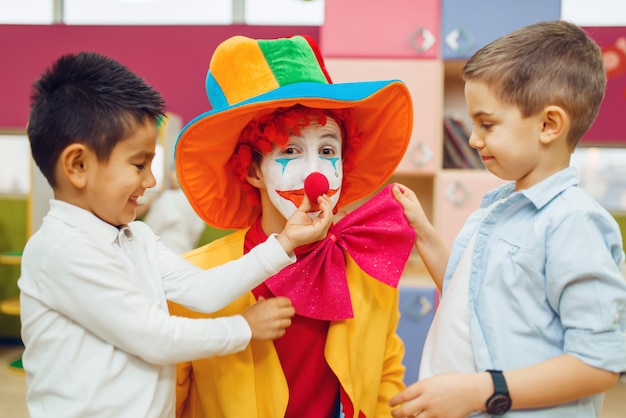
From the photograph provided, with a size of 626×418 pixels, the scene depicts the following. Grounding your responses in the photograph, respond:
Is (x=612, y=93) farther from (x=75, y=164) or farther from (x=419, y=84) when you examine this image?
(x=75, y=164)

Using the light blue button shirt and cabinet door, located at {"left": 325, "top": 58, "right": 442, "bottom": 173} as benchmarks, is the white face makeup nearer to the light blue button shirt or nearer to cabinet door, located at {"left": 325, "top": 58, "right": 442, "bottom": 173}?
the light blue button shirt

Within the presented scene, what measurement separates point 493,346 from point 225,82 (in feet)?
2.29

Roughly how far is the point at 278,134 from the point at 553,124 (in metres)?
0.50

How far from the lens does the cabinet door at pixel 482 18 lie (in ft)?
7.76

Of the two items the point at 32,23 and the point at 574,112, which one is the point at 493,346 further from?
the point at 32,23

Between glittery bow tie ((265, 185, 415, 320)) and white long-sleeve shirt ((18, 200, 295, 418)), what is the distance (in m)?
0.19

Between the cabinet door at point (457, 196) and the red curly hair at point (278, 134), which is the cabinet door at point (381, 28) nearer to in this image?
the cabinet door at point (457, 196)

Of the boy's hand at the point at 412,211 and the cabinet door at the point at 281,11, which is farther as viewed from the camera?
the cabinet door at the point at 281,11

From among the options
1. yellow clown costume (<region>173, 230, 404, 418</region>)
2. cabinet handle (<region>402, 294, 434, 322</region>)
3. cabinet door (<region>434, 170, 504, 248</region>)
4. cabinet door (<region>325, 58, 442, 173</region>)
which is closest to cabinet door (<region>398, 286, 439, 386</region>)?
cabinet handle (<region>402, 294, 434, 322</region>)

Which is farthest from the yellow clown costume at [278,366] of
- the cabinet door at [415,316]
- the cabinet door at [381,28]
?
the cabinet door at [381,28]

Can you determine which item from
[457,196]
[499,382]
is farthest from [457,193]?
[499,382]

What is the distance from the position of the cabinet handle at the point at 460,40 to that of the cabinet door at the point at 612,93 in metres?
1.07

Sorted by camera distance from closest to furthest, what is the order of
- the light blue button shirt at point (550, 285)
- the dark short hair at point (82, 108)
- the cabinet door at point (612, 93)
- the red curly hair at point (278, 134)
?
the light blue button shirt at point (550, 285), the dark short hair at point (82, 108), the red curly hair at point (278, 134), the cabinet door at point (612, 93)

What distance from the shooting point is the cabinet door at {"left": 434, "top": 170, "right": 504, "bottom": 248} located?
94.5 inches
